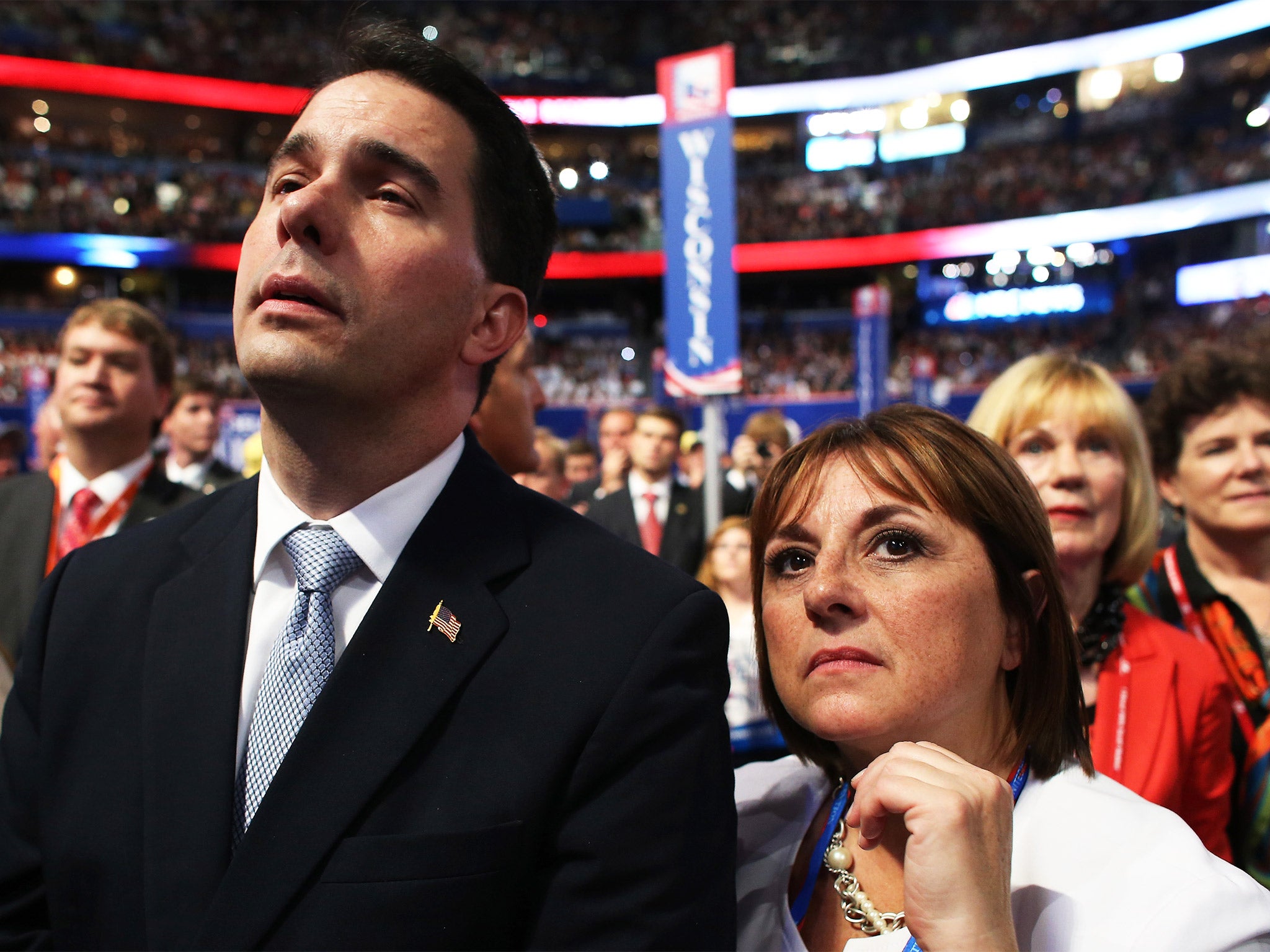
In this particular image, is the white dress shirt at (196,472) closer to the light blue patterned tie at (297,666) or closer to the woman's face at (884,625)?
the light blue patterned tie at (297,666)

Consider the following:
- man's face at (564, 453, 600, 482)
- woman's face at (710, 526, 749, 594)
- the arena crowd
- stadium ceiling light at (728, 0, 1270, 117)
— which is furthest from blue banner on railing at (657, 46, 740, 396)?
stadium ceiling light at (728, 0, 1270, 117)

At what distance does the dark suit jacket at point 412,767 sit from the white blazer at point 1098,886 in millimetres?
218

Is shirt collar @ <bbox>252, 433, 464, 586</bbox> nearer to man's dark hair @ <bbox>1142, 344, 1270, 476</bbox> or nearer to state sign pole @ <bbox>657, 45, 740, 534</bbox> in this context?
man's dark hair @ <bbox>1142, 344, 1270, 476</bbox>

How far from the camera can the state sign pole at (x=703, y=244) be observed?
231 inches

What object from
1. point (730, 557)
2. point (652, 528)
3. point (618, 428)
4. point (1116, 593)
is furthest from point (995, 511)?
point (618, 428)

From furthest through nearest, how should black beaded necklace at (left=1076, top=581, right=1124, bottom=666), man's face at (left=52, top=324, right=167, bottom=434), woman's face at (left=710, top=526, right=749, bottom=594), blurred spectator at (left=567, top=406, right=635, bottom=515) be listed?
blurred spectator at (left=567, top=406, right=635, bottom=515)
woman's face at (left=710, top=526, right=749, bottom=594)
man's face at (left=52, top=324, right=167, bottom=434)
black beaded necklace at (left=1076, top=581, right=1124, bottom=666)

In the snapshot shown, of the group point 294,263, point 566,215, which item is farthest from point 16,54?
point 294,263

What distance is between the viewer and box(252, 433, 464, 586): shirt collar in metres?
1.45

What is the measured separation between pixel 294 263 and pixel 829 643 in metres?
0.99

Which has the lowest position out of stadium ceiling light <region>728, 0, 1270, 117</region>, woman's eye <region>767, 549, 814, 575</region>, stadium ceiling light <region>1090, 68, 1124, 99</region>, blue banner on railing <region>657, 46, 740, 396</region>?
woman's eye <region>767, 549, 814, 575</region>

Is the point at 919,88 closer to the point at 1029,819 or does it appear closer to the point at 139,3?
the point at 139,3

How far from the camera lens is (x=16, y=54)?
Answer: 2347 cm

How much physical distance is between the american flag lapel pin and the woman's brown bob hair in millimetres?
522

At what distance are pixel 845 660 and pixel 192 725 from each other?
3.16 ft
